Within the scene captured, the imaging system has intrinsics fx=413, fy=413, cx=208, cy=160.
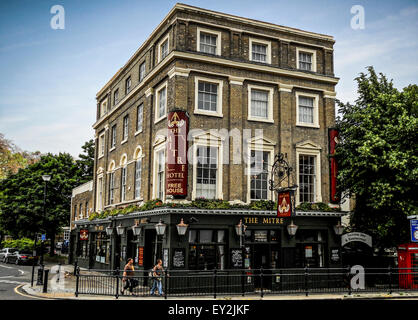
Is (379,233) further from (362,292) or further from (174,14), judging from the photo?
(174,14)

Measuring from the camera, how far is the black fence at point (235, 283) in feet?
55.9

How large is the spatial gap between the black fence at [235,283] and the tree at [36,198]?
1113 inches

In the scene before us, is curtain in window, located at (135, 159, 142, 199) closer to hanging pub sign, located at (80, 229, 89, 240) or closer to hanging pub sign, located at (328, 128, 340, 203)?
hanging pub sign, located at (80, 229, 89, 240)

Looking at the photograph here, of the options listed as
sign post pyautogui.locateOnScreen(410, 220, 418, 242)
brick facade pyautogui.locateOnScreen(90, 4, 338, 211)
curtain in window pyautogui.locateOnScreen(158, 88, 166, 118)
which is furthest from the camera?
curtain in window pyautogui.locateOnScreen(158, 88, 166, 118)

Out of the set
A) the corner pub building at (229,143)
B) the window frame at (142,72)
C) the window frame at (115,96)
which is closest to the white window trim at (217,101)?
the corner pub building at (229,143)

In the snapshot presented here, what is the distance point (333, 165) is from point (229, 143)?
6.54m

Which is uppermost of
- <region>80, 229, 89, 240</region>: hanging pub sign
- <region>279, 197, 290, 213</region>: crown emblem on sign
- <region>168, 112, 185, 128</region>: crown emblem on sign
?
<region>168, 112, 185, 128</region>: crown emblem on sign

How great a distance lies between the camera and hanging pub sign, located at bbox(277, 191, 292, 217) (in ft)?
63.0

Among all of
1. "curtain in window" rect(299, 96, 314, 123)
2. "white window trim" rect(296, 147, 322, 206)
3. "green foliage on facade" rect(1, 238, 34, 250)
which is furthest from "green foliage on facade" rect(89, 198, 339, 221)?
"green foliage on facade" rect(1, 238, 34, 250)

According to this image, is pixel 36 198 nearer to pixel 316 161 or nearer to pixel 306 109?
pixel 306 109

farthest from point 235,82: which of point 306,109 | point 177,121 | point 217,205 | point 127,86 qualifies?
point 127,86

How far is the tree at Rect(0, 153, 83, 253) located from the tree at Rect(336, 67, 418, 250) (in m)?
33.4

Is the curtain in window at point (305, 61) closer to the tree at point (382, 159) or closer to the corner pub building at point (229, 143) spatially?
the corner pub building at point (229, 143)
